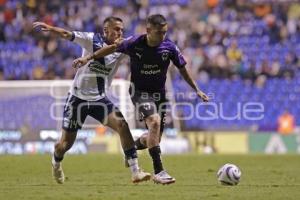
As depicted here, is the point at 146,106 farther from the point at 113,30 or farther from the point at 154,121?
the point at 113,30

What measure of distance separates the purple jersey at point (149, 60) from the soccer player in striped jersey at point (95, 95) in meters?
0.29

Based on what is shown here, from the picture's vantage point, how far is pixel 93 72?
1076 cm

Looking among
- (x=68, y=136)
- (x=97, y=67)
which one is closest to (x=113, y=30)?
(x=97, y=67)

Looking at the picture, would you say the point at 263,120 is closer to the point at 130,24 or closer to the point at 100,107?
the point at 130,24

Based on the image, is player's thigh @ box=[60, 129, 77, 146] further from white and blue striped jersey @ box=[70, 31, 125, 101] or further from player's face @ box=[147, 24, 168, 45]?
player's face @ box=[147, 24, 168, 45]

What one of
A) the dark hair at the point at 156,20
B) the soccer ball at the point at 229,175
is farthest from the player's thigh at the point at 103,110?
the soccer ball at the point at 229,175

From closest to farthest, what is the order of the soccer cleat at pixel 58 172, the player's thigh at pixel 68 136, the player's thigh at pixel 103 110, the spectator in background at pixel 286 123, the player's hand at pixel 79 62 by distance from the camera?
1. the player's hand at pixel 79 62
2. the player's thigh at pixel 103 110
3. the player's thigh at pixel 68 136
4. the soccer cleat at pixel 58 172
5. the spectator in background at pixel 286 123

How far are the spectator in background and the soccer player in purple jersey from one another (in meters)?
14.4

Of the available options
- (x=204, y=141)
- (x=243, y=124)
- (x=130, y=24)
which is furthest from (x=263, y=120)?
(x=130, y=24)

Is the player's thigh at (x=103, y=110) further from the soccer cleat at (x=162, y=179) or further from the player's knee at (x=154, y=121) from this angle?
the soccer cleat at (x=162, y=179)

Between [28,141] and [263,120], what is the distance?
7.78m

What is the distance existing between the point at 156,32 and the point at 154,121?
1177mm

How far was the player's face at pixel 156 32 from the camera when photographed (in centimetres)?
1019

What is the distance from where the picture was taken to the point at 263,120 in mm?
25109
